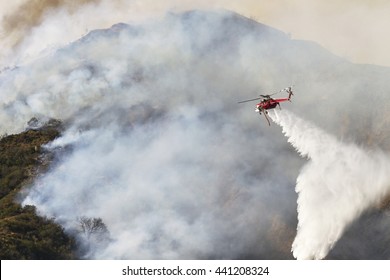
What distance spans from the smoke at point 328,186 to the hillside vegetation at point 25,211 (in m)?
42.0

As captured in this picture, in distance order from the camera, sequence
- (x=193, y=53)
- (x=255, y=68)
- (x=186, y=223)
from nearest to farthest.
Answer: (x=186, y=223)
(x=255, y=68)
(x=193, y=53)

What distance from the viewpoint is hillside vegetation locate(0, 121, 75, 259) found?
89.1 m

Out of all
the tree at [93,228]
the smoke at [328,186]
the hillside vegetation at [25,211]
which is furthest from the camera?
the tree at [93,228]

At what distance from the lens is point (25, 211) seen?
110375 millimetres

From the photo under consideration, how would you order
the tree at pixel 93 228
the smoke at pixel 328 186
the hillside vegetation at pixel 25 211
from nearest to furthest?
the hillside vegetation at pixel 25 211, the smoke at pixel 328 186, the tree at pixel 93 228

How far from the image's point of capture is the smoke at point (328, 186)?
Answer: 327 ft

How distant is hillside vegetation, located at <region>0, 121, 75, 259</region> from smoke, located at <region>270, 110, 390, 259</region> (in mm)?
41975

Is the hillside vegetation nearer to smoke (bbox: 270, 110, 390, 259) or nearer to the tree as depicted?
the tree

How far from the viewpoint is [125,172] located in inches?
5064

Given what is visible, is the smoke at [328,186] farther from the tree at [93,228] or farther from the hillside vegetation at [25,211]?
the hillside vegetation at [25,211]

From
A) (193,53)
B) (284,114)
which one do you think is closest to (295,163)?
(284,114)

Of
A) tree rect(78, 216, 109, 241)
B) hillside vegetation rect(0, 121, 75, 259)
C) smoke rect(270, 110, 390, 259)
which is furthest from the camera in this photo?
tree rect(78, 216, 109, 241)

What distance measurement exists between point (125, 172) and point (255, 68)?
151ft

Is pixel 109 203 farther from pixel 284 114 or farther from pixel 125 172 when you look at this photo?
pixel 284 114
